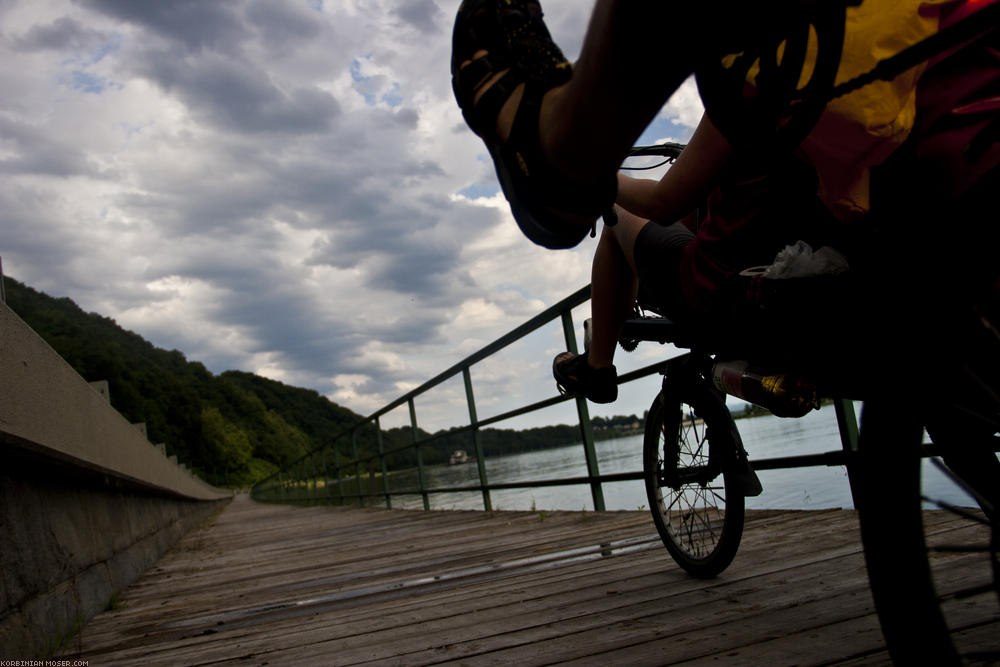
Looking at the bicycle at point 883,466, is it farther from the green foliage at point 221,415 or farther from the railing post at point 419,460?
the green foliage at point 221,415

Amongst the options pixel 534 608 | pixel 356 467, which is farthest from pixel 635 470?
pixel 356 467

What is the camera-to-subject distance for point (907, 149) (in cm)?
77

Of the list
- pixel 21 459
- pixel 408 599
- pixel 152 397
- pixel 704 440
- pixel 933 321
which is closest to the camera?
pixel 933 321

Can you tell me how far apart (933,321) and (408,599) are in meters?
1.58

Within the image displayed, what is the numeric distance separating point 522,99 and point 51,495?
1.64 m

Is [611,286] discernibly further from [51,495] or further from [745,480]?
[51,495]

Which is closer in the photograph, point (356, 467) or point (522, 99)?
point (522, 99)

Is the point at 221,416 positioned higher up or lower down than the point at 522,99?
higher up

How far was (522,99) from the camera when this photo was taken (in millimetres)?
683

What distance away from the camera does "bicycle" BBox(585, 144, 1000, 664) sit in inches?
27.1

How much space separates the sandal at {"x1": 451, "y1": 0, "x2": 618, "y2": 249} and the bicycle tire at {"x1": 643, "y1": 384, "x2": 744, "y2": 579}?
3.23ft

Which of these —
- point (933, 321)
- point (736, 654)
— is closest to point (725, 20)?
point (933, 321)

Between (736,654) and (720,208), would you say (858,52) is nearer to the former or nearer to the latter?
(720,208)

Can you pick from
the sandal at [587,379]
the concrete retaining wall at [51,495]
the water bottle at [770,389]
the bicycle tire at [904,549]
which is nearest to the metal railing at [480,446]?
the sandal at [587,379]
